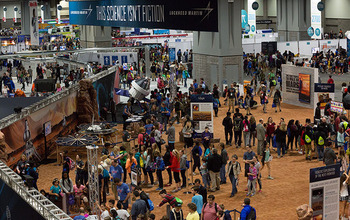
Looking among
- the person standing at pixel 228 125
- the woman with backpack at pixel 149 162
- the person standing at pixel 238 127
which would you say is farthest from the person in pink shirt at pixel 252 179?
the person standing at pixel 228 125

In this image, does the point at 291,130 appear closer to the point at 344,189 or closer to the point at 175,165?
the point at 175,165

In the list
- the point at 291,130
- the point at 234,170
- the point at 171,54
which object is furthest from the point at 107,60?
the point at 234,170

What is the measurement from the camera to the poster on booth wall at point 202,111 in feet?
72.2

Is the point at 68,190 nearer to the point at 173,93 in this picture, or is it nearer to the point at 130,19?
the point at 173,93

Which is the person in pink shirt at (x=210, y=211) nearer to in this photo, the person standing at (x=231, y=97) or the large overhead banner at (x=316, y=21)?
the person standing at (x=231, y=97)

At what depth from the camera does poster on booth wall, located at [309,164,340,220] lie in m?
11.9

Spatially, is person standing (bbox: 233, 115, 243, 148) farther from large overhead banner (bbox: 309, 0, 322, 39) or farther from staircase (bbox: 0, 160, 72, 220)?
large overhead banner (bbox: 309, 0, 322, 39)

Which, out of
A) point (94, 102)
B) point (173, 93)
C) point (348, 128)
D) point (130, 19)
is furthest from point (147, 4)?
point (348, 128)

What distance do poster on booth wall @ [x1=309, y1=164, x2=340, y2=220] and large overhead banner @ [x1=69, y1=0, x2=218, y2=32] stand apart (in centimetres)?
2089

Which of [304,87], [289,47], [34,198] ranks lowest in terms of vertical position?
[34,198]

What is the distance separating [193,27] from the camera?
1310 inches

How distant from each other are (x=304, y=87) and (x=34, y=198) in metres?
20.9

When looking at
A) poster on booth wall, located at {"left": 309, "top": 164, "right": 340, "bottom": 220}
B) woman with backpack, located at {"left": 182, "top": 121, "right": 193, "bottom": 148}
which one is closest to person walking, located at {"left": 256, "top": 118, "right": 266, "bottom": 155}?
woman with backpack, located at {"left": 182, "top": 121, "right": 193, "bottom": 148}

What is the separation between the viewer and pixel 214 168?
653 inches
